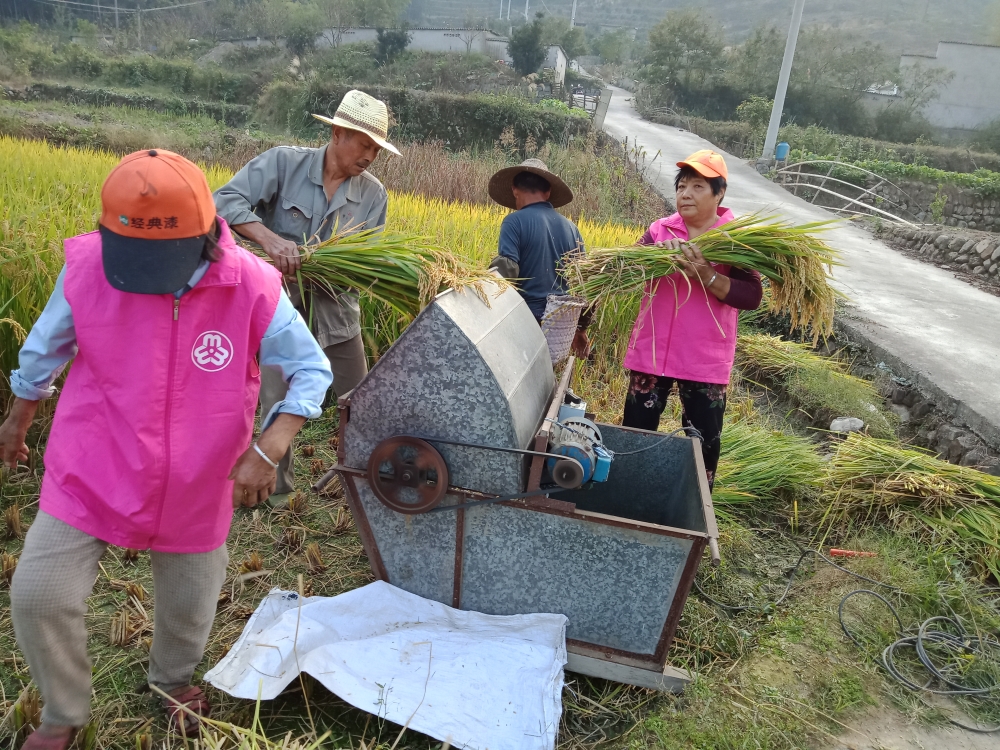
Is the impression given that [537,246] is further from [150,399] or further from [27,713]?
[27,713]

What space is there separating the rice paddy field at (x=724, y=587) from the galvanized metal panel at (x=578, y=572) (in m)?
0.25

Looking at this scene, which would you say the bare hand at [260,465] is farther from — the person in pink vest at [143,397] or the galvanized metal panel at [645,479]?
the galvanized metal panel at [645,479]

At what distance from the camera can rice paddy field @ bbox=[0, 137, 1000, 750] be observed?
1942 millimetres

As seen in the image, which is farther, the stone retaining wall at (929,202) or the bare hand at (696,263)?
the stone retaining wall at (929,202)

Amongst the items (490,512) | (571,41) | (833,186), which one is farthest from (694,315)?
(571,41)

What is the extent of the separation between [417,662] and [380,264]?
53.5 inches

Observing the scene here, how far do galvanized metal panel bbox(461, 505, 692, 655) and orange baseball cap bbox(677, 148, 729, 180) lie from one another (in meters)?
1.45

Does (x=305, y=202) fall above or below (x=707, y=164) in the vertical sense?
below

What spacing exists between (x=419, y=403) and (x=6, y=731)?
134cm

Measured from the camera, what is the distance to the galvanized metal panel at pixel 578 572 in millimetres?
1978

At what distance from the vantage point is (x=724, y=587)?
9.21ft

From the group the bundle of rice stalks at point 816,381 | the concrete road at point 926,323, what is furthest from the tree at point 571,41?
the bundle of rice stalks at point 816,381

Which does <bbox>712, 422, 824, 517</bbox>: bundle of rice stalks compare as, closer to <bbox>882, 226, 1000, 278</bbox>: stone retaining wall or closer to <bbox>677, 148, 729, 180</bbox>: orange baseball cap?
<bbox>677, 148, 729, 180</bbox>: orange baseball cap

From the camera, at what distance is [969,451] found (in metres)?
3.87
